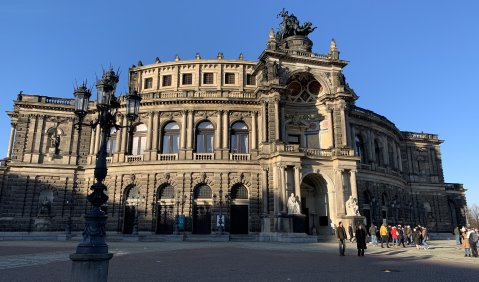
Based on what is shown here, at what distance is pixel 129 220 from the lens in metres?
38.8

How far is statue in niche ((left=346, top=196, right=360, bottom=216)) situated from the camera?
34.7 meters

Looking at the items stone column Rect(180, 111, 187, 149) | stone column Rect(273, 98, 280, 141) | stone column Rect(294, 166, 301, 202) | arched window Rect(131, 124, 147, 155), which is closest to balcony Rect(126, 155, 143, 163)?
arched window Rect(131, 124, 147, 155)

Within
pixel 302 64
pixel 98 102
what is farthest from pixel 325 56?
pixel 98 102

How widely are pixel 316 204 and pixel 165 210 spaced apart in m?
16.2

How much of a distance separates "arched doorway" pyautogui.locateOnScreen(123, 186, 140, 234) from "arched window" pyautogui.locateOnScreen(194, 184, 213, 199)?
639 cm

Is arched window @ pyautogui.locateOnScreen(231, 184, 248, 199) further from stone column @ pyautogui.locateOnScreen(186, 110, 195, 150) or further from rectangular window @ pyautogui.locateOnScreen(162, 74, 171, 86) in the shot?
rectangular window @ pyautogui.locateOnScreen(162, 74, 171, 86)

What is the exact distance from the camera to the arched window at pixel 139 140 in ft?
134

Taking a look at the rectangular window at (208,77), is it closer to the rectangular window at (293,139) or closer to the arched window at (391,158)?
the rectangular window at (293,139)

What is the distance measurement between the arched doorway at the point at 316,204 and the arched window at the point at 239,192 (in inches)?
257

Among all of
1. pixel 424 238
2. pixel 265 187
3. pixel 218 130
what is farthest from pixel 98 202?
pixel 218 130

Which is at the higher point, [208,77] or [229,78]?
[208,77]

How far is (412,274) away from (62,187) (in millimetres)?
38021

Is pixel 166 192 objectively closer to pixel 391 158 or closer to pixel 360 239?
pixel 360 239

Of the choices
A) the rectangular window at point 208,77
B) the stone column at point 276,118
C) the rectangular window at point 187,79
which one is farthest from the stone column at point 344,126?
the rectangular window at point 187,79
